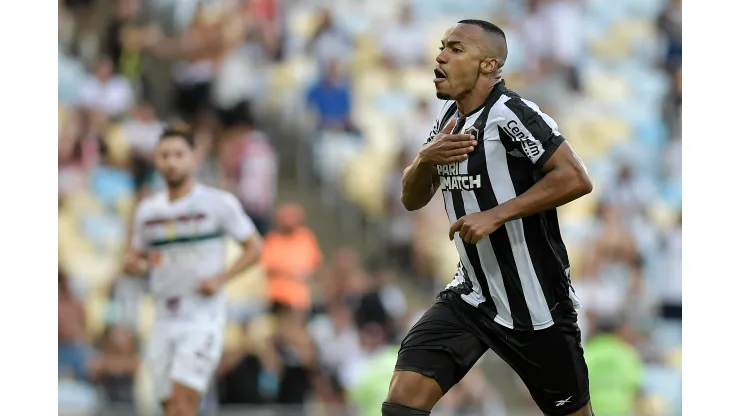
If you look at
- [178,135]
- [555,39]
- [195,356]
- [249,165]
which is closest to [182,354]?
[195,356]

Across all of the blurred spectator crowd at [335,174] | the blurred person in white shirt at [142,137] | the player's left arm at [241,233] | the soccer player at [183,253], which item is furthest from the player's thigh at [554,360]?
the blurred person in white shirt at [142,137]

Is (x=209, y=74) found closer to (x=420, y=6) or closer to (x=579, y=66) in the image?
(x=420, y=6)

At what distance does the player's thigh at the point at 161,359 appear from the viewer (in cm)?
822

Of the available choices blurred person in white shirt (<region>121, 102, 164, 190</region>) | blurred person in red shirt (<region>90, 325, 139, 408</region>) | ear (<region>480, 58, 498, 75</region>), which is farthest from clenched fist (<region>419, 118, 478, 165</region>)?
blurred person in white shirt (<region>121, 102, 164, 190</region>)

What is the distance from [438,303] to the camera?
17.4 ft

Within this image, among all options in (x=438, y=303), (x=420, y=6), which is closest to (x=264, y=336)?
(x=420, y=6)

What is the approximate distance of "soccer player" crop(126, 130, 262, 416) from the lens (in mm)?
8383

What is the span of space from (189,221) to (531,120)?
14.5ft

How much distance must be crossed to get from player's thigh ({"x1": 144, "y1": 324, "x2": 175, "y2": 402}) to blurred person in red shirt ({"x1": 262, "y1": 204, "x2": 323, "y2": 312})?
7.66ft

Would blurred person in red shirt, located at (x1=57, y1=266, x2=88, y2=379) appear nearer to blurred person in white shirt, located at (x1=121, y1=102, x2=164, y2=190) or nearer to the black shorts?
blurred person in white shirt, located at (x1=121, y1=102, x2=164, y2=190)

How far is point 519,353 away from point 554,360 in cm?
16

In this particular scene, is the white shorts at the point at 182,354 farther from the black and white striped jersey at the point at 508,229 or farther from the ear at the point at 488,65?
the ear at the point at 488,65

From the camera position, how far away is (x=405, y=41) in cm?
1235

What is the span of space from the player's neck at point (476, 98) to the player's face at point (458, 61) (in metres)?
0.08
